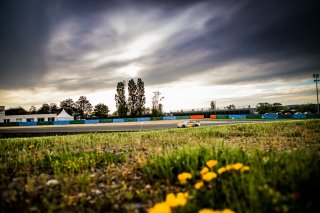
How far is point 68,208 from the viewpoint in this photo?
279 cm

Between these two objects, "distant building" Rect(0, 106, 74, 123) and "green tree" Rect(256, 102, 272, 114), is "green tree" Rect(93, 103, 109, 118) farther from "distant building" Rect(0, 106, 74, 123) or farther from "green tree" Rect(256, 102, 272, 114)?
"green tree" Rect(256, 102, 272, 114)

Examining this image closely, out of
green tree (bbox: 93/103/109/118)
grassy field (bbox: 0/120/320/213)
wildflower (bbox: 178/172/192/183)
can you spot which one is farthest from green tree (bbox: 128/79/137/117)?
wildflower (bbox: 178/172/192/183)

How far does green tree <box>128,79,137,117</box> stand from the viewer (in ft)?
251

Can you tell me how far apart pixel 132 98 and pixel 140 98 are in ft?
10.4

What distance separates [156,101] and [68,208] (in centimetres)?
8948

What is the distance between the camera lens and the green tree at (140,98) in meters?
76.8

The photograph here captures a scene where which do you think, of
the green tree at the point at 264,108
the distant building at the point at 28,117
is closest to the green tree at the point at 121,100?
the distant building at the point at 28,117

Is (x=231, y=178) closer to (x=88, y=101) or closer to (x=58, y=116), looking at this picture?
(x=58, y=116)

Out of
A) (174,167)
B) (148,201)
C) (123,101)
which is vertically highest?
(123,101)

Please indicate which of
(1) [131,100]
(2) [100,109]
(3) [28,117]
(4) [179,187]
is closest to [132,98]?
(1) [131,100]

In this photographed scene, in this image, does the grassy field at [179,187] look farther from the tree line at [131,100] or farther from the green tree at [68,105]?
the green tree at [68,105]

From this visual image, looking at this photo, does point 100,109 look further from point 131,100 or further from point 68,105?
point 131,100

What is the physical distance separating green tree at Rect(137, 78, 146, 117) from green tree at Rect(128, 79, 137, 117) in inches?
47.3

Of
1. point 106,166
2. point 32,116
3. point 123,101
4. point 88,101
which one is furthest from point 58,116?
point 106,166
